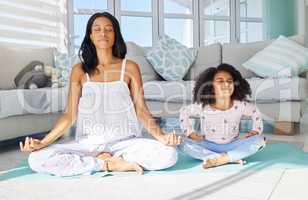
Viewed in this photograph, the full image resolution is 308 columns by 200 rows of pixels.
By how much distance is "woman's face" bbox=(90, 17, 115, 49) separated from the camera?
1808 mm

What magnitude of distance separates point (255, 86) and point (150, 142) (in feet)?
4.52

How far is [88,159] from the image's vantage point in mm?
1733

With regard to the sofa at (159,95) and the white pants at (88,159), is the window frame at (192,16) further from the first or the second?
the white pants at (88,159)

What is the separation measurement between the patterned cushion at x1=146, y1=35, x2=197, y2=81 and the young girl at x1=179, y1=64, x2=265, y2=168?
4.31 feet

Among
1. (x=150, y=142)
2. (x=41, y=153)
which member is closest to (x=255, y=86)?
(x=150, y=142)

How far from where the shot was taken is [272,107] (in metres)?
2.85

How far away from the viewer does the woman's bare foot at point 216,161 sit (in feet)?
5.95

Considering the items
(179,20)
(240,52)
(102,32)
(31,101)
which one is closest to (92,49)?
(102,32)

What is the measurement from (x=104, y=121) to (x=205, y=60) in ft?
6.49

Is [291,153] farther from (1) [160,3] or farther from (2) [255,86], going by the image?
(1) [160,3]

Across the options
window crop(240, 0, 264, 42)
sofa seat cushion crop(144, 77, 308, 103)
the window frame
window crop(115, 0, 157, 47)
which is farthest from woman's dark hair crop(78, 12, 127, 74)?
window crop(240, 0, 264, 42)

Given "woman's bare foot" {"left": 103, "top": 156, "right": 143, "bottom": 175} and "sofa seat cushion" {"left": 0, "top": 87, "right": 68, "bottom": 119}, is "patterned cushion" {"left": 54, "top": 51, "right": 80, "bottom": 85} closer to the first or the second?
"sofa seat cushion" {"left": 0, "top": 87, "right": 68, "bottom": 119}

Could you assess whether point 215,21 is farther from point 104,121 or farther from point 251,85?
point 104,121

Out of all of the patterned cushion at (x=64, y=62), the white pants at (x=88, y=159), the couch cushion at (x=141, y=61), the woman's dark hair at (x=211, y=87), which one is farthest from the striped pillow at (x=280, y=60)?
the white pants at (x=88, y=159)
